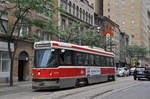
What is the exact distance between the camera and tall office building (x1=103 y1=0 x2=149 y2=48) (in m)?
108

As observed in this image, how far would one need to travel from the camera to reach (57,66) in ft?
50.5

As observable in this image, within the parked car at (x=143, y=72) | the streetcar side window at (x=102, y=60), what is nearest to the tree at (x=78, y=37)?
the streetcar side window at (x=102, y=60)

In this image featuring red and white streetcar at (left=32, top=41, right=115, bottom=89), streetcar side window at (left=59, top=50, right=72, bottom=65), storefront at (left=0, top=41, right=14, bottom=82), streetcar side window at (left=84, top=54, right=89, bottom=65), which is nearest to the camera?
red and white streetcar at (left=32, top=41, right=115, bottom=89)

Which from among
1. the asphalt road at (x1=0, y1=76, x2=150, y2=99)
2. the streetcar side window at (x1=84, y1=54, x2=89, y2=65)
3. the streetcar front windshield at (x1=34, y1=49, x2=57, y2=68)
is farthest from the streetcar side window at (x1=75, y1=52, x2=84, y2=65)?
the streetcar front windshield at (x1=34, y1=49, x2=57, y2=68)

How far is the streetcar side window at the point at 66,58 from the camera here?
623 inches

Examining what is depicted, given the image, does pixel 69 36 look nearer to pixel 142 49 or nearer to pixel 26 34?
pixel 26 34

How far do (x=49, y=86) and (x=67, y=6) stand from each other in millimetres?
25598

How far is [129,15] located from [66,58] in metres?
99.3

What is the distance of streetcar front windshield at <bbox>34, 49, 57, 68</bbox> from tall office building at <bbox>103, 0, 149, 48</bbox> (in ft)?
315

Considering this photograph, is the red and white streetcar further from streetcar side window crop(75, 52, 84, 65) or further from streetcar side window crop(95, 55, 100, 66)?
streetcar side window crop(95, 55, 100, 66)

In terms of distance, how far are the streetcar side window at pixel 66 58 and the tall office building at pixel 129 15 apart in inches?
3719

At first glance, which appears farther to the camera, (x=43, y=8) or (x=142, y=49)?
(x=142, y=49)

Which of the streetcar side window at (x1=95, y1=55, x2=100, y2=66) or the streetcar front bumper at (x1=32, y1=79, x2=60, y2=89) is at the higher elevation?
the streetcar side window at (x1=95, y1=55, x2=100, y2=66)

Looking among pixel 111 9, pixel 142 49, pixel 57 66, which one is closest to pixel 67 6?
pixel 57 66
